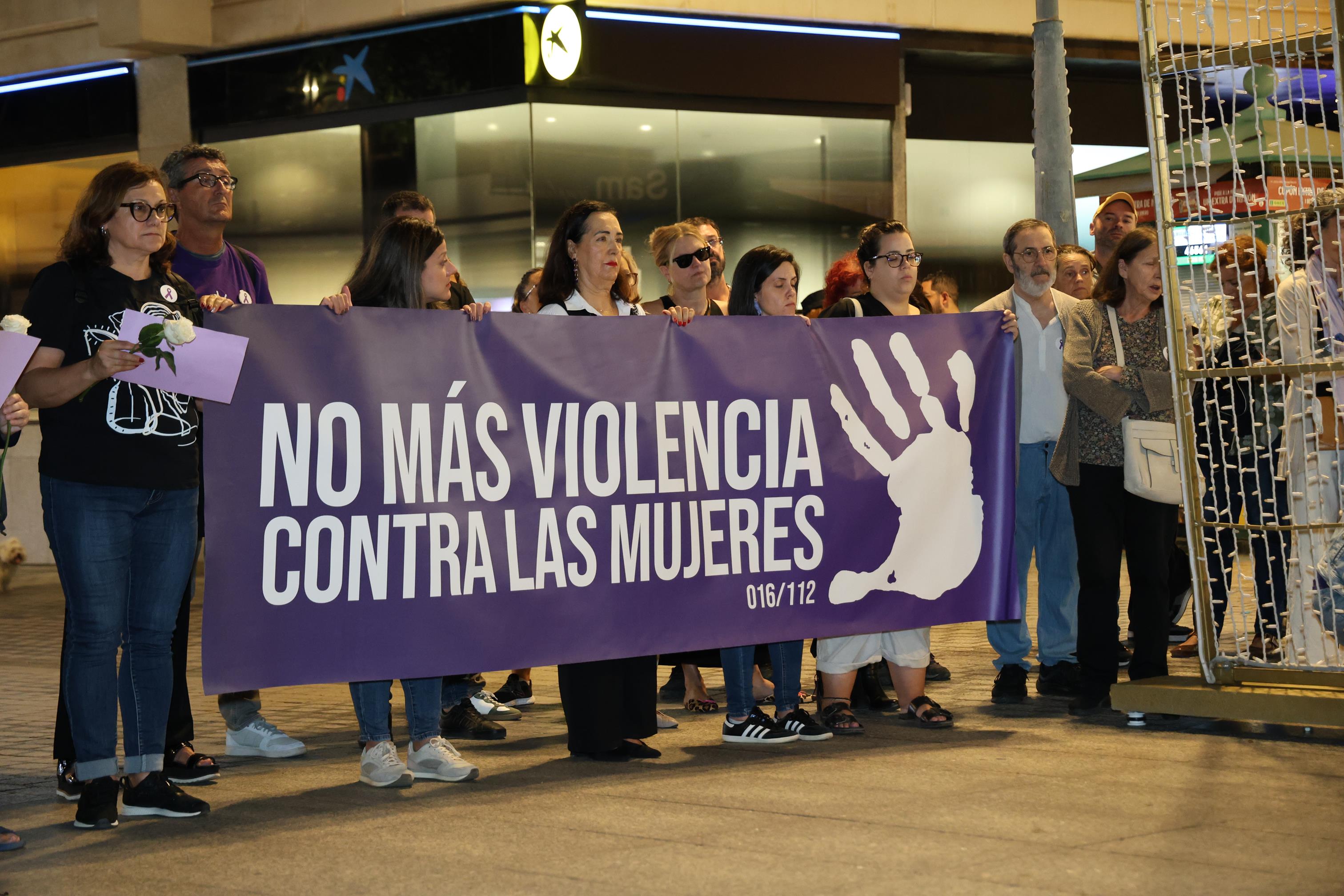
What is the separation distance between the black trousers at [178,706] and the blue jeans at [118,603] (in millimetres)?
242

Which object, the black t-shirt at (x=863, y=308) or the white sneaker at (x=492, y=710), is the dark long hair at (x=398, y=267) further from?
the white sneaker at (x=492, y=710)

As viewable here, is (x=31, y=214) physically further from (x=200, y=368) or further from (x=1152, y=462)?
(x=1152, y=462)

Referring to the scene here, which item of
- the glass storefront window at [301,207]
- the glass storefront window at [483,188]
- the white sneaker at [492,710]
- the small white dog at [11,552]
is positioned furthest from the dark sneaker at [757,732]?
the glass storefront window at [301,207]

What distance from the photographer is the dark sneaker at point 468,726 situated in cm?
663

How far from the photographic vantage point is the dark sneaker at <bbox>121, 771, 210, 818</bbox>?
519 centimetres

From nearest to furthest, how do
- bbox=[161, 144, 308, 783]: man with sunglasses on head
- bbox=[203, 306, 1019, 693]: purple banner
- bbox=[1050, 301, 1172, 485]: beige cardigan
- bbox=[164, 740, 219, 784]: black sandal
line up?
bbox=[203, 306, 1019, 693]: purple banner → bbox=[164, 740, 219, 784]: black sandal → bbox=[161, 144, 308, 783]: man with sunglasses on head → bbox=[1050, 301, 1172, 485]: beige cardigan

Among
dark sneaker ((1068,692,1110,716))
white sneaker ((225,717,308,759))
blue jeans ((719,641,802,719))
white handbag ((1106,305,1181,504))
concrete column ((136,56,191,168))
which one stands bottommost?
dark sneaker ((1068,692,1110,716))

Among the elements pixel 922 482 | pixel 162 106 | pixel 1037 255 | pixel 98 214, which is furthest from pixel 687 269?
pixel 162 106

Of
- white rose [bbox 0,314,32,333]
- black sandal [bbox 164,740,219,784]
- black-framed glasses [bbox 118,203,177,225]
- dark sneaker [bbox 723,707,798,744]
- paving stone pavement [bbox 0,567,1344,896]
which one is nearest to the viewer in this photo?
paving stone pavement [bbox 0,567,1344,896]

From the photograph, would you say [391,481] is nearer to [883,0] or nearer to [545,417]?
[545,417]

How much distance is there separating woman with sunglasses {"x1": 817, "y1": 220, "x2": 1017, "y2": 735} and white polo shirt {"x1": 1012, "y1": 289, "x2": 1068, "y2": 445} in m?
0.51

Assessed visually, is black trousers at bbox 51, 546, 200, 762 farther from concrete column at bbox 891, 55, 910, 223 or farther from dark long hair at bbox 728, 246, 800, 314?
concrete column at bbox 891, 55, 910, 223

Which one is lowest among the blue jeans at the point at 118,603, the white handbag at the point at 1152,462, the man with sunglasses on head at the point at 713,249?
the blue jeans at the point at 118,603

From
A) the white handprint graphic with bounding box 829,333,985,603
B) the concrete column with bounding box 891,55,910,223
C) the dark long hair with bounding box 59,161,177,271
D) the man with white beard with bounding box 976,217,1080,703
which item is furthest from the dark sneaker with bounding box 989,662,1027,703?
the concrete column with bounding box 891,55,910,223
